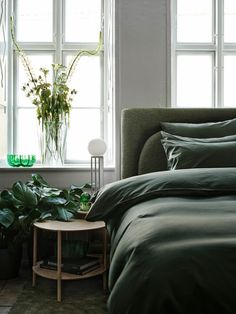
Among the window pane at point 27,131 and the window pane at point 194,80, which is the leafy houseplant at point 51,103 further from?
the window pane at point 194,80

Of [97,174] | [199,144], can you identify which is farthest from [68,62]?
[199,144]

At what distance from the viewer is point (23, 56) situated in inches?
154

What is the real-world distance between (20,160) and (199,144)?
157 centimetres

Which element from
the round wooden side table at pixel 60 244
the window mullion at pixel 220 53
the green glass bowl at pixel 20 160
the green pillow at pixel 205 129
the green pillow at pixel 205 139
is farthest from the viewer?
the window mullion at pixel 220 53

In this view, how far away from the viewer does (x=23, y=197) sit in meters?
2.97

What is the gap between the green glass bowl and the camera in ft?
12.1

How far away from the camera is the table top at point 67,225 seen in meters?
2.75

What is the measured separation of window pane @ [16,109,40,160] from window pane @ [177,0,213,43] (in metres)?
1.50

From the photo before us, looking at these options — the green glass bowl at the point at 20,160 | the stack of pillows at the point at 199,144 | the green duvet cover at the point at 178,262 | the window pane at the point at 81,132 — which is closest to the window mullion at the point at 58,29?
the window pane at the point at 81,132

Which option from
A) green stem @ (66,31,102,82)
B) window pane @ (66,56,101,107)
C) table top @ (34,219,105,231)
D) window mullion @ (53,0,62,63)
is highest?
window mullion @ (53,0,62,63)

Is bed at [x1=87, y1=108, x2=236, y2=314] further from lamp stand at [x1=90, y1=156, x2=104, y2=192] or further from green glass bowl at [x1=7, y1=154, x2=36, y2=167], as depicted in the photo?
green glass bowl at [x1=7, y1=154, x2=36, y2=167]

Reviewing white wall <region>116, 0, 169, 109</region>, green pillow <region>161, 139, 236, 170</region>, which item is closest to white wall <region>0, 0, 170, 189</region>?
white wall <region>116, 0, 169, 109</region>

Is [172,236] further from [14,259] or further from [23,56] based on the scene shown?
[23,56]

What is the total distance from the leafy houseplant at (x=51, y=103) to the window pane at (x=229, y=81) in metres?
1.16
